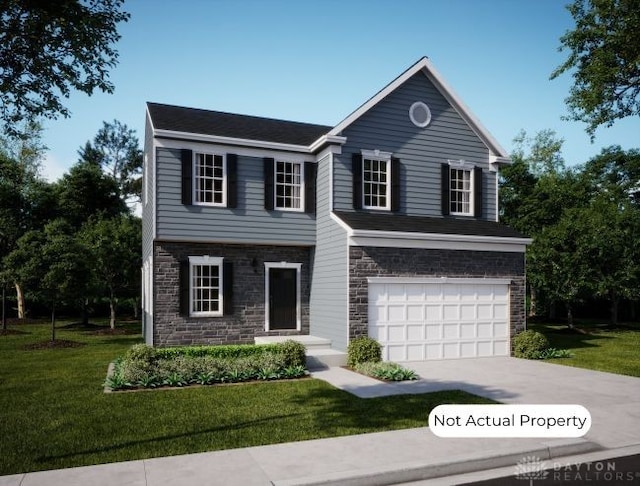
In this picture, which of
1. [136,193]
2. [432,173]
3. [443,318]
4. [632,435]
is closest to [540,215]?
[432,173]

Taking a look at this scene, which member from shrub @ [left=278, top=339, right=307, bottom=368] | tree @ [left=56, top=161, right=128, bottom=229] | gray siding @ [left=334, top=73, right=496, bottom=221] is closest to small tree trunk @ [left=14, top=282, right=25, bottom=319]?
tree @ [left=56, top=161, right=128, bottom=229]

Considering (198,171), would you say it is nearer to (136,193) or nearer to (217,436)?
(217,436)

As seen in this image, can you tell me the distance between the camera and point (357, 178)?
16906 millimetres

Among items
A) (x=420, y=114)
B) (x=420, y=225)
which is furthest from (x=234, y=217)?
(x=420, y=114)

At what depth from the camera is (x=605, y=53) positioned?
2138 centimetres

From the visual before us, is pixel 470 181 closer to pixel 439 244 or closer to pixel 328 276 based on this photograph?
pixel 439 244

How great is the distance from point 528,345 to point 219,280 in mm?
10445

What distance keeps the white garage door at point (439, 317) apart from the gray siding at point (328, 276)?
2.92 ft

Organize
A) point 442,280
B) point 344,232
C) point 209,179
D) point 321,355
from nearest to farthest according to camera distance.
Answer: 1. point 321,355
2. point 344,232
3. point 442,280
4. point 209,179

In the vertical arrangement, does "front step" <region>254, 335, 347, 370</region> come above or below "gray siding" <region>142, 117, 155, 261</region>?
below

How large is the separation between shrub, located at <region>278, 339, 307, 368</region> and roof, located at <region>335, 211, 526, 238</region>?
12.7 ft

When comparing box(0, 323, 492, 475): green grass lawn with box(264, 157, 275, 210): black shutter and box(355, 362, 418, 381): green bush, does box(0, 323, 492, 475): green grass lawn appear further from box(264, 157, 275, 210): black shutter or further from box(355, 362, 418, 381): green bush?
box(264, 157, 275, 210): black shutter

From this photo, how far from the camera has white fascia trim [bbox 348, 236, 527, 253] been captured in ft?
49.5

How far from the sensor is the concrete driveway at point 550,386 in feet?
28.0
